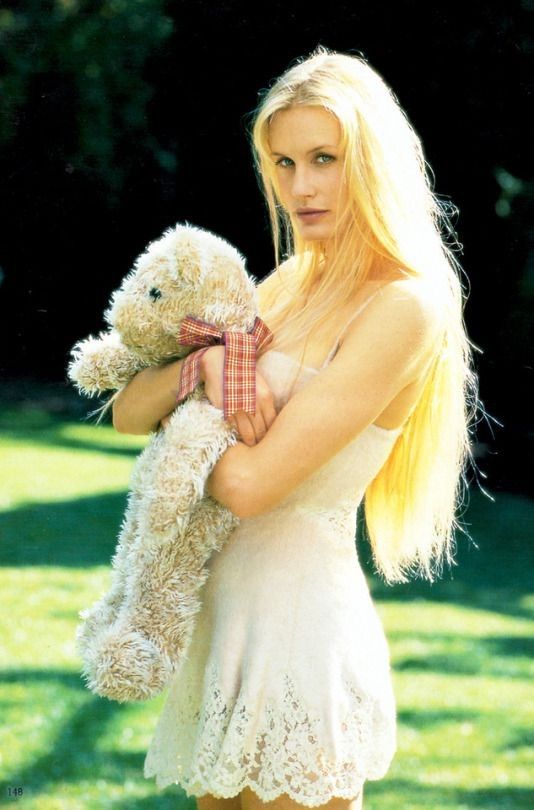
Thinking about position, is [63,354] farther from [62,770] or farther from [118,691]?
[118,691]

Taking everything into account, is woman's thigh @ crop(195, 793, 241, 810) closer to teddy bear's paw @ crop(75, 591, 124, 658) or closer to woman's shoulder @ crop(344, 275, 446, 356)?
teddy bear's paw @ crop(75, 591, 124, 658)

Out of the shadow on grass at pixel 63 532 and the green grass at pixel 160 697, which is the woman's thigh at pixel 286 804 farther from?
the shadow on grass at pixel 63 532

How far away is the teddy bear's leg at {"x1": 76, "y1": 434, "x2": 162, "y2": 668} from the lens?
6.31ft

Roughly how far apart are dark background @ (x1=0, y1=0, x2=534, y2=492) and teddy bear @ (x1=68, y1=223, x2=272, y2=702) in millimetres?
6342

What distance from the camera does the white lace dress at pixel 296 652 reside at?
185 centimetres

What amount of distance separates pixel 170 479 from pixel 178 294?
1.06ft

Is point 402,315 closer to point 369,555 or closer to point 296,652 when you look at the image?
point 296,652

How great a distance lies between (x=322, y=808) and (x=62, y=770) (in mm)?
2079

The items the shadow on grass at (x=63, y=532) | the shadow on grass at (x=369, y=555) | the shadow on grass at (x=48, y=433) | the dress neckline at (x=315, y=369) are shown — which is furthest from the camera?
the shadow on grass at (x=48, y=433)

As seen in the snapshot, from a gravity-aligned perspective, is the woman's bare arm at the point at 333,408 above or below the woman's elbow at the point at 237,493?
above

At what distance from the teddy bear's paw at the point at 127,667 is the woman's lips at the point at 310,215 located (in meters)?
0.76

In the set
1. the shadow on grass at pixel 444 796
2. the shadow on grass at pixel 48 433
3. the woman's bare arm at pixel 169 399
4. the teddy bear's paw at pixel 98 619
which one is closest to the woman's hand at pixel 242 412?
the woman's bare arm at pixel 169 399

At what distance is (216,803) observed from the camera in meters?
2.03

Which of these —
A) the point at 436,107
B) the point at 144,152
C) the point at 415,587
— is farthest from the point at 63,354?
the point at 415,587
